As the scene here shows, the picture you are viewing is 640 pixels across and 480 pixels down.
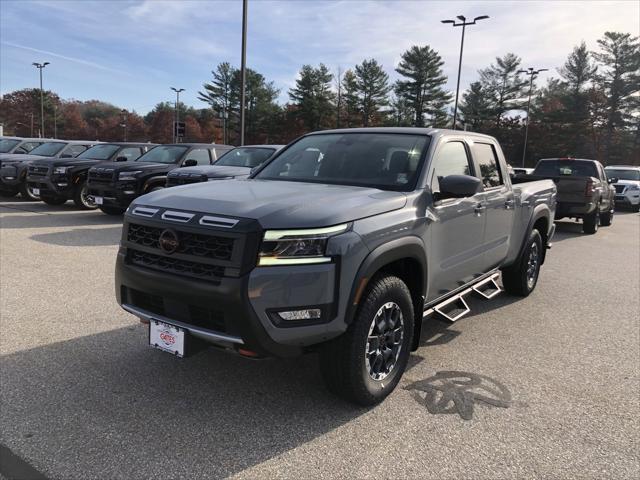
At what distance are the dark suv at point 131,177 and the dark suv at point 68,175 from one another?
905 mm

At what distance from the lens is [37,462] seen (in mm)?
2650

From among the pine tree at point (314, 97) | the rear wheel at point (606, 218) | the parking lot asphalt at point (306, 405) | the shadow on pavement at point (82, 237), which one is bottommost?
the shadow on pavement at point (82, 237)

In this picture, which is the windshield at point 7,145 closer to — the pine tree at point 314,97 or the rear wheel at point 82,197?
the rear wheel at point 82,197

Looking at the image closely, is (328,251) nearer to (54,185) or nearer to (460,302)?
(460,302)

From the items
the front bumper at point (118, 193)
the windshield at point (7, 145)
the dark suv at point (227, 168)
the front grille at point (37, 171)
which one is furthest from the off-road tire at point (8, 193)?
the dark suv at point (227, 168)

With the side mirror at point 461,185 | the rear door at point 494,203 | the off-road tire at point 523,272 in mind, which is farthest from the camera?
the off-road tire at point 523,272

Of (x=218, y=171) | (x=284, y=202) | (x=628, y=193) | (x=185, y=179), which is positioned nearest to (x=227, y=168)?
(x=218, y=171)

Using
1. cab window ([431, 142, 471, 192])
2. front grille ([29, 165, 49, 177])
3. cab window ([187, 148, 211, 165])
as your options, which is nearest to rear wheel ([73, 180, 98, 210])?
front grille ([29, 165, 49, 177])

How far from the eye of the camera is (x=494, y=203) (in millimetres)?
4938

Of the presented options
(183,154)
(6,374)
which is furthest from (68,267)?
(183,154)

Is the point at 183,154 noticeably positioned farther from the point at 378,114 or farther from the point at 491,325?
the point at 378,114

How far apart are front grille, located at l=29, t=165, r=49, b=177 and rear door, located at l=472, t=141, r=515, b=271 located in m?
11.2

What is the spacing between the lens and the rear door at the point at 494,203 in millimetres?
4836

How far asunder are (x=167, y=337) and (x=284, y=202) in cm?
107
